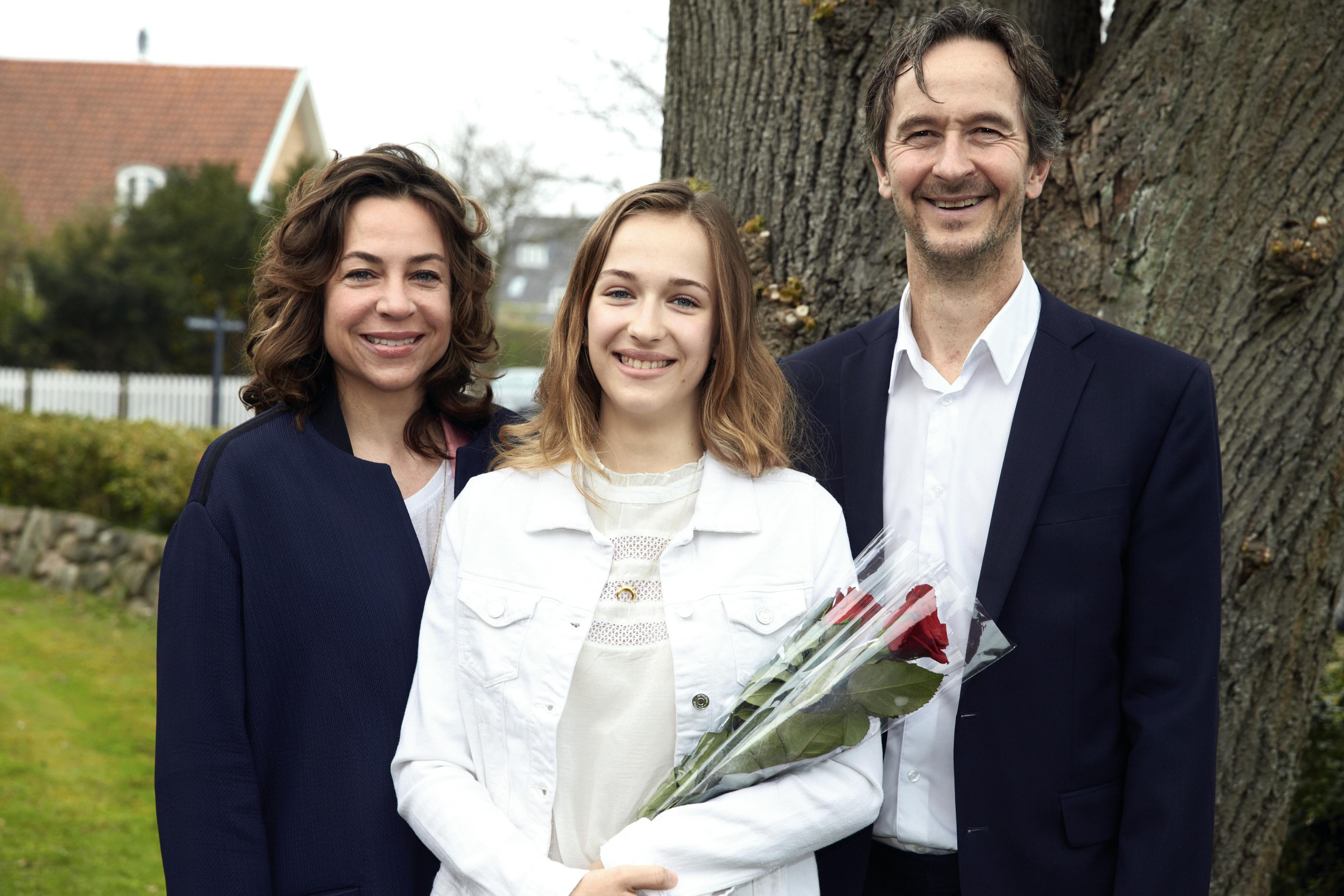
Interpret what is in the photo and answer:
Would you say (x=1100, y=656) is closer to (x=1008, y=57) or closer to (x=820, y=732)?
(x=820, y=732)

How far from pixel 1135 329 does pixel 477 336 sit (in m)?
1.69

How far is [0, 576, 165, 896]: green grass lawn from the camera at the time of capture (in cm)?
535

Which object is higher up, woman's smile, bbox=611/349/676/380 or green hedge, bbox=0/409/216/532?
woman's smile, bbox=611/349/676/380

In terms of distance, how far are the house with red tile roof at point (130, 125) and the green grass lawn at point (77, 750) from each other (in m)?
16.2

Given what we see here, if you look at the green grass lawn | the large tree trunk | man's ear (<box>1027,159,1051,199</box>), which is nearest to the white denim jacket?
man's ear (<box>1027,159,1051,199</box>)

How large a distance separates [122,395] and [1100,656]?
596 inches

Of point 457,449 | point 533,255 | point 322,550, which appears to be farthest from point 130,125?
point 322,550

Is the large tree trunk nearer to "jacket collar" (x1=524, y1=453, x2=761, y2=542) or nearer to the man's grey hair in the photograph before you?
the man's grey hair

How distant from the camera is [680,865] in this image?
1913 mm

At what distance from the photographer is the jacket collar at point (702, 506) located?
7.01ft

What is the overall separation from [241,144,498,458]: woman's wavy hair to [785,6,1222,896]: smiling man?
87 cm

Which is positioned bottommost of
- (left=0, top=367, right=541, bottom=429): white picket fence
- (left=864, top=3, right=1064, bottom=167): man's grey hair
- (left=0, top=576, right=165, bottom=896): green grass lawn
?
(left=0, top=576, right=165, bottom=896): green grass lawn

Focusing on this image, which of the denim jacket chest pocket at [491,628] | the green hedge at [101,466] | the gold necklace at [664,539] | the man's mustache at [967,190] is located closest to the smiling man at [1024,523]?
the man's mustache at [967,190]

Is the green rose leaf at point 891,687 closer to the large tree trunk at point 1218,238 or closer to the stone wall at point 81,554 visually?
the large tree trunk at point 1218,238
